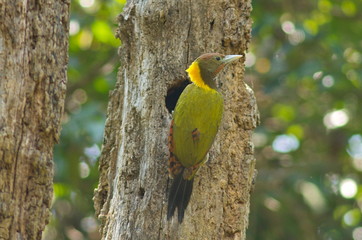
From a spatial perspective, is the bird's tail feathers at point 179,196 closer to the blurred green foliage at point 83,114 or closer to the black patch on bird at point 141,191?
the black patch on bird at point 141,191

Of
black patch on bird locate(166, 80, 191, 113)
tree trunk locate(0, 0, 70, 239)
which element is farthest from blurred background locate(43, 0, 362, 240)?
tree trunk locate(0, 0, 70, 239)

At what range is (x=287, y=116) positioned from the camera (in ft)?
36.6

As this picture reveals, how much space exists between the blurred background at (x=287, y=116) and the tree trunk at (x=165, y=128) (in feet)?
7.90

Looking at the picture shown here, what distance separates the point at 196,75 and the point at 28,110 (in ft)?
5.49

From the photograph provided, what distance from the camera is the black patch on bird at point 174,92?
530cm

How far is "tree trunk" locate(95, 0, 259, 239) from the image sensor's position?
477 cm

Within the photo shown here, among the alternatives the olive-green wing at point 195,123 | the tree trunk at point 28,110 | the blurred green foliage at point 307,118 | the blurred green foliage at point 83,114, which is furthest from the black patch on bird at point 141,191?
the blurred green foliage at point 307,118

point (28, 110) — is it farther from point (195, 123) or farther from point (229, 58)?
point (229, 58)

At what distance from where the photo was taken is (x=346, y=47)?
9.92 m

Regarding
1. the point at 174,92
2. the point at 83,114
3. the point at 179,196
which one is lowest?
the point at 179,196

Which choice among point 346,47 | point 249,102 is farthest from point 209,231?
point 346,47

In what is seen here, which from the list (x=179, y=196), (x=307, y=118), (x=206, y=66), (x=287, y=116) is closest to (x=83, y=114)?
(x=206, y=66)

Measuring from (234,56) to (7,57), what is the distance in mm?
1951

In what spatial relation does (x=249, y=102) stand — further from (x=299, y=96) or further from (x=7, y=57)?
(x=299, y=96)
